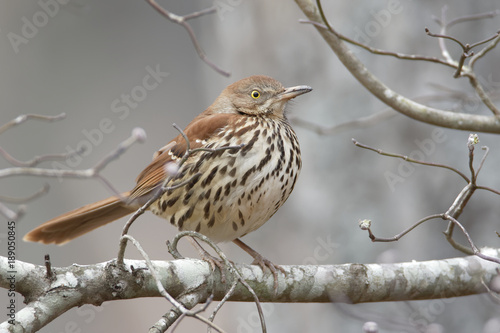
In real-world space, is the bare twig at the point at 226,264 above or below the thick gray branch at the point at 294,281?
above

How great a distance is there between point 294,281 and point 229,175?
608mm

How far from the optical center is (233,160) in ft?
10.9

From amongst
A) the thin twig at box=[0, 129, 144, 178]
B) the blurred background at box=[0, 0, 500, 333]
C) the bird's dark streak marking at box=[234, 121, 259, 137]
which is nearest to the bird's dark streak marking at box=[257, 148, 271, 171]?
the bird's dark streak marking at box=[234, 121, 259, 137]

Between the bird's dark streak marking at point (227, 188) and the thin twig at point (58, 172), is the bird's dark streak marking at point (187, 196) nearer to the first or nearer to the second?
the bird's dark streak marking at point (227, 188)

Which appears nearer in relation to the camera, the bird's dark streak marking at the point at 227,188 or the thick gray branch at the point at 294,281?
the thick gray branch at the point at 294,281

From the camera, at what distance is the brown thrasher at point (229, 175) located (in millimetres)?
3332

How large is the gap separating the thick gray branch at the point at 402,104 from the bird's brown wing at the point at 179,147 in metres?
0.79

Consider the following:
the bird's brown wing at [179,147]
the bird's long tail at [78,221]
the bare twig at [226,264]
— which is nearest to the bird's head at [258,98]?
the bird's brown wing at [179,147]

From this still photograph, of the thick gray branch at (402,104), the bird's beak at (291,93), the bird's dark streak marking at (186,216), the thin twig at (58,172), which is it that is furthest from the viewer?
the bird's beak at (291,93)

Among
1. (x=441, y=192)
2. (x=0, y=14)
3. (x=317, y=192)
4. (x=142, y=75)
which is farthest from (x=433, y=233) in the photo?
(x=0, y=14)

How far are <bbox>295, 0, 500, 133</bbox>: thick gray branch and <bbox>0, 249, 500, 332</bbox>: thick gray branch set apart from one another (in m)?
0.62

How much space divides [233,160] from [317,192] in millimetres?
1414

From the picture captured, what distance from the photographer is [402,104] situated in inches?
122

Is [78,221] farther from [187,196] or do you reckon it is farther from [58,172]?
[58,172]
